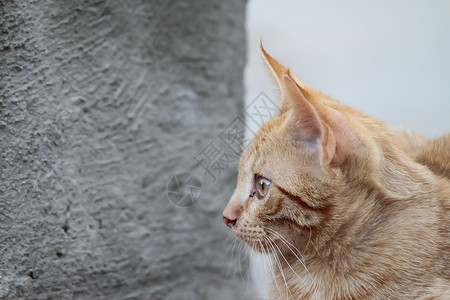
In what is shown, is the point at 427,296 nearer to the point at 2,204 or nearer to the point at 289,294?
the point at 289,294

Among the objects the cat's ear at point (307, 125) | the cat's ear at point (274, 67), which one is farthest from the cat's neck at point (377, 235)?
the cat's ear at point (274, 67)

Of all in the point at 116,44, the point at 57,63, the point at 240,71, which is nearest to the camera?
the point at 57,63

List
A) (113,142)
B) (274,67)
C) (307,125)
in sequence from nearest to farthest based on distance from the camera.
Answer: (307,125)
(274,67)
(113,142)

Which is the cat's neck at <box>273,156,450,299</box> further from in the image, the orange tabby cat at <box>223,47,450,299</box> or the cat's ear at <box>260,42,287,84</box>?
the cat's ear at <box>260,42,287,84</box>

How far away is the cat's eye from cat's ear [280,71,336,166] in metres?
0.13

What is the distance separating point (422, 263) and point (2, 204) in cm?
103

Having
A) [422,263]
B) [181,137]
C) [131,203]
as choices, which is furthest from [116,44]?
[422,263]

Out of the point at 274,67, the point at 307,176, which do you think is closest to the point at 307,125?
the point at 307,176

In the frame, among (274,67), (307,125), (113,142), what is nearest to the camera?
(307,125)

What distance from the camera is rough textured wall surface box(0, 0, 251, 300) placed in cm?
119

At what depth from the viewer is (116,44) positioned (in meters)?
1.50

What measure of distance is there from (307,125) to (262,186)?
19 centimetres

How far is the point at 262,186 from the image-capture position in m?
1.09

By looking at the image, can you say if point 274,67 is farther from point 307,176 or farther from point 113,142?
point 113,142
